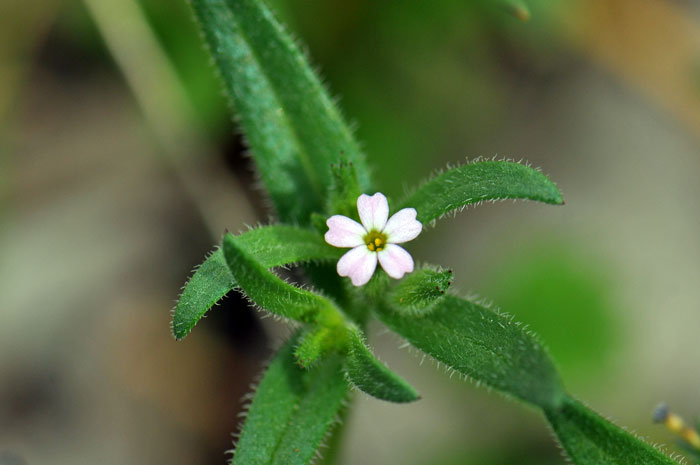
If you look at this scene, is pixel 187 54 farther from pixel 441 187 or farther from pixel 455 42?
pixel 441 187

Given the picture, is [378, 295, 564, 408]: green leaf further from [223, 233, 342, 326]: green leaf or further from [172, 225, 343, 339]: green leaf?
[172, 225, 343, 339]: green leaf

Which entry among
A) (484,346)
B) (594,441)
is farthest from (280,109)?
(594,441)

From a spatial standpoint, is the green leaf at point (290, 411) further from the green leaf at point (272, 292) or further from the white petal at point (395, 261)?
the white petal at point (395, 261)

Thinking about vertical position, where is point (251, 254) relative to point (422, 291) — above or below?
below

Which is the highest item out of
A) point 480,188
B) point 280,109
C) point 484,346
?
point 280,109

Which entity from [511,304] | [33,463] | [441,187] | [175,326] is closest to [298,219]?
[441,187]

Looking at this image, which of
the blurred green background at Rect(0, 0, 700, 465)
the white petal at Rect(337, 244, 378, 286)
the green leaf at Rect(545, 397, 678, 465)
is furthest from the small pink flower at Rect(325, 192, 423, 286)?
the blurred green background at Rect(0, 0, 700, 465)

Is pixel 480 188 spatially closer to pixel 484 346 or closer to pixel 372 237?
pixel 372 237
